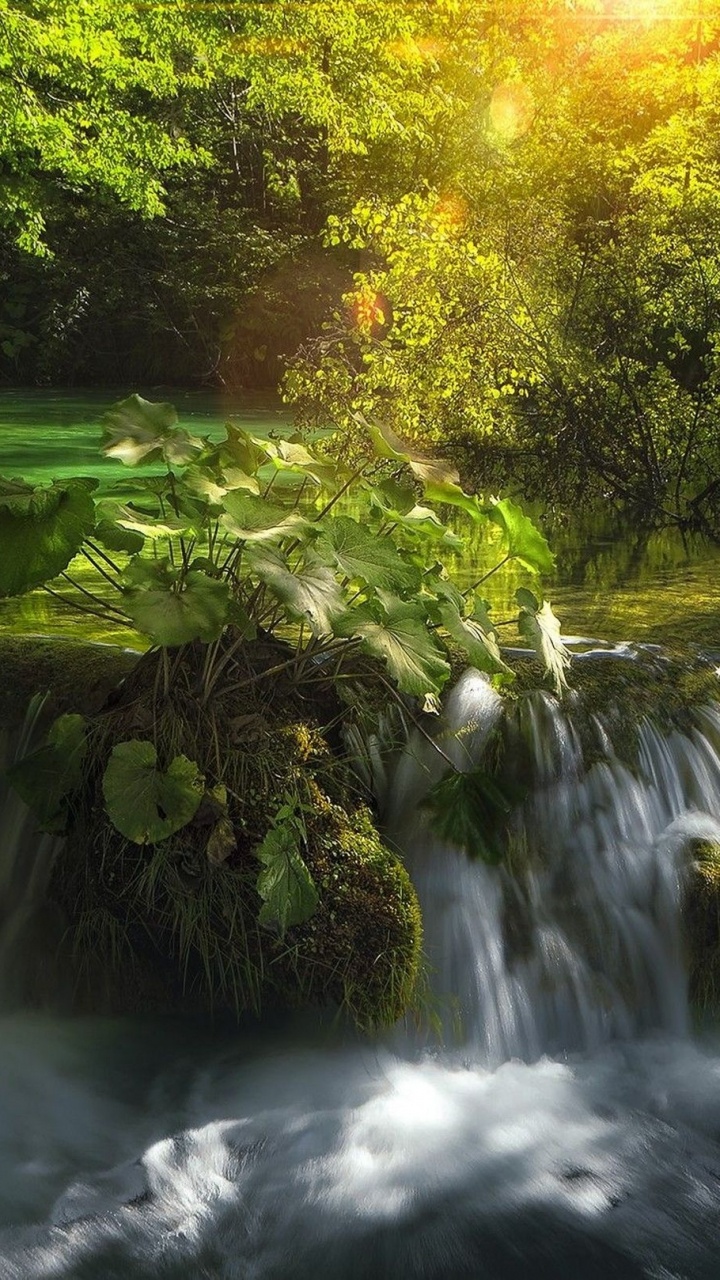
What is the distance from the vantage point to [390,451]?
438 cm

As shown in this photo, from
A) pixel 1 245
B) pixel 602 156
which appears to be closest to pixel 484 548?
pixel 602 156

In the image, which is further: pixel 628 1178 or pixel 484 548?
pixel 484 548

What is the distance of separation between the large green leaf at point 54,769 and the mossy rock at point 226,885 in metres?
0.07

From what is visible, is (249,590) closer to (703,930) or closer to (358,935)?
(358,935)

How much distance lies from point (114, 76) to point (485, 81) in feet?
33.1

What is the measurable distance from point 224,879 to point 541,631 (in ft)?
4.08

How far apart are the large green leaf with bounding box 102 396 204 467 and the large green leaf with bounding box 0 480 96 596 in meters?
0.26

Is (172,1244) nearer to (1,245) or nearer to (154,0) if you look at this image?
(154,0)

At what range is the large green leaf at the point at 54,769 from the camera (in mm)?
4008

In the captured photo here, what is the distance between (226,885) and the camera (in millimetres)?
3926

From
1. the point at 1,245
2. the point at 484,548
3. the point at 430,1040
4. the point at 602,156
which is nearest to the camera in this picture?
the point at 430,1040

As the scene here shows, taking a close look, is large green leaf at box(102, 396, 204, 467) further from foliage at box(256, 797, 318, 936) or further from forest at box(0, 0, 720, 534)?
forest at box(0, 0, 720, 534)

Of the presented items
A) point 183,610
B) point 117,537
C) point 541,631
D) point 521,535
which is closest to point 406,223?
point 521,535

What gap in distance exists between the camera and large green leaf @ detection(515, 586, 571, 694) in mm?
4133
